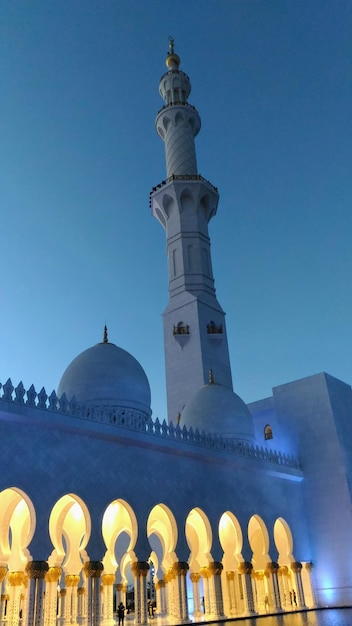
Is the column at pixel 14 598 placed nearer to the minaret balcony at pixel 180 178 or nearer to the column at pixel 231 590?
the column at pixel 231 590

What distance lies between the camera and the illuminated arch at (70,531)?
35.7ft

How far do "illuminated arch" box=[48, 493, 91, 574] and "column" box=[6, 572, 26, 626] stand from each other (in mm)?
877

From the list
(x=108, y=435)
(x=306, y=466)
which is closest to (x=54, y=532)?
(x=108, y=435)

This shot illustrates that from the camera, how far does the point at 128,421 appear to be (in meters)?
12.3

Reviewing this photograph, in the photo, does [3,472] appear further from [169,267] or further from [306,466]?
[169,267]

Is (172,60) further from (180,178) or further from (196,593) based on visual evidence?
(196,593)

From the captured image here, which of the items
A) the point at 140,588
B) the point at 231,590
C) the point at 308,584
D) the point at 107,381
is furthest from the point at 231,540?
the point at 107,381

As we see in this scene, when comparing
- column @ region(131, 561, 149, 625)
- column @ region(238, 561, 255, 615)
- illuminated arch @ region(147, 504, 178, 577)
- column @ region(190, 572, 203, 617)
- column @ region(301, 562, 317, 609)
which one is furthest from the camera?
column @ region(301, 562, 317, 609)

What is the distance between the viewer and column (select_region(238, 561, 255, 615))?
13365 mm

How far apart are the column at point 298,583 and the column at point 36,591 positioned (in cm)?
835

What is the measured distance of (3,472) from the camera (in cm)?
981

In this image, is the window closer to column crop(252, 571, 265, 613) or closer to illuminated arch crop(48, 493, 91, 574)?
column crop(252, 571, 265, 613)

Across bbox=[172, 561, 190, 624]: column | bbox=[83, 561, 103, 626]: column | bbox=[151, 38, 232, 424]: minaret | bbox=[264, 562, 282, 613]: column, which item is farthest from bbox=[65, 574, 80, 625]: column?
bbox=[151, 38, 232, 424]: minaret

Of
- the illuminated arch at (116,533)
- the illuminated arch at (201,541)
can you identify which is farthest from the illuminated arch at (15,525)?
the illuminated arch at (201,541)
